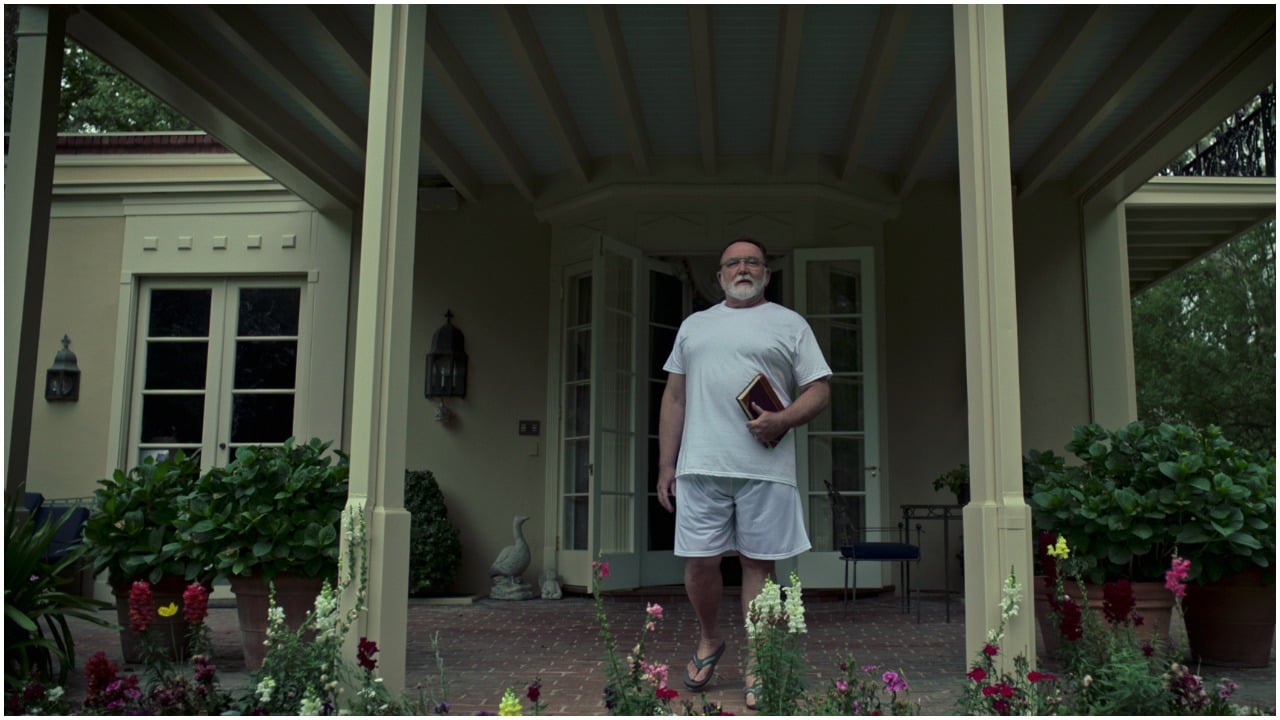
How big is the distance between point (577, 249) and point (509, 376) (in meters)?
1.01

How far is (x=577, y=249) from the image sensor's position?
7047 mm

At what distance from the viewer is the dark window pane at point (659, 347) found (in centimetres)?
731

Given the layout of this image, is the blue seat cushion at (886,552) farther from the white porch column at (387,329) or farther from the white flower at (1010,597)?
the white porch column at (387,329)

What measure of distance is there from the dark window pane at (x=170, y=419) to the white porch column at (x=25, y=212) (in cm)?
307

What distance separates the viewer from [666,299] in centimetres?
734

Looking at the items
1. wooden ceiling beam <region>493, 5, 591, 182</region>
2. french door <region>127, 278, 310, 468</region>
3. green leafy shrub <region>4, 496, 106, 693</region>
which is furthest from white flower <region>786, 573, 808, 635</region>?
french door <region>127, 278, 310, 468</region>

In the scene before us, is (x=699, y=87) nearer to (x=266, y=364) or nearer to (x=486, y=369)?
(x=486, y=369)

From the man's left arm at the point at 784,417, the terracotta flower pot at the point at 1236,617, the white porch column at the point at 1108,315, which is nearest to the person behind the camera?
the man's left arm at the point at 784,417

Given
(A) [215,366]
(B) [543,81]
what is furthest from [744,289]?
(A) [215,366]

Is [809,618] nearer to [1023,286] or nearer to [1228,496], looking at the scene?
[1228,496]

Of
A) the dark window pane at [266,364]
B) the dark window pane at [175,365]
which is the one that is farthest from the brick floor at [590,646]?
the dark window pane at [175,365]

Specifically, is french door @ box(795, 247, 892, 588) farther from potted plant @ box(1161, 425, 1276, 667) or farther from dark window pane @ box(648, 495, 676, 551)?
potted plant @ box(1161, 425, 1276, 667)

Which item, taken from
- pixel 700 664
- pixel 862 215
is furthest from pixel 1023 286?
pixel 700 664

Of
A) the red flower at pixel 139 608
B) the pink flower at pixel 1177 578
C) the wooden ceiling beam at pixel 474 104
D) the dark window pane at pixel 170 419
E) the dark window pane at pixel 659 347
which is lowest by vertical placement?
the red flower at pixel 139 608
